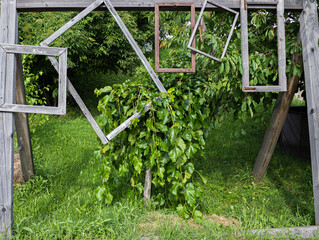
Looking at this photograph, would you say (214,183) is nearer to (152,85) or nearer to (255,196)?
(255,196)

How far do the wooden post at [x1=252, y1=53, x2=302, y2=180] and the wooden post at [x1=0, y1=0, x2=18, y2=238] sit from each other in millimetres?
2763

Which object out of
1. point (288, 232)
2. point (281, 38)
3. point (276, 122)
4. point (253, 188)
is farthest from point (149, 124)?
point (253, 188)

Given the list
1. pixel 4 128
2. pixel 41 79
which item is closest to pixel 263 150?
pixel 4 128

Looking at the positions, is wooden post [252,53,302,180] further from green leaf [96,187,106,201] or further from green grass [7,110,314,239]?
green leaf [96,187,106,201]

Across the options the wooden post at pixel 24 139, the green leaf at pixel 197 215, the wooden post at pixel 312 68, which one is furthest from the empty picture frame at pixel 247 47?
the wooden post at pixel 24 139

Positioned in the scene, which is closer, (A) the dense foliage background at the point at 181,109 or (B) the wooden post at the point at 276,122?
(A) the dense foliage background at the point at 181,109

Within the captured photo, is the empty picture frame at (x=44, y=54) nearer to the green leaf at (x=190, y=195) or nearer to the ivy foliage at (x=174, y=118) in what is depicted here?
the ivy foliage at (x=174, y=118)

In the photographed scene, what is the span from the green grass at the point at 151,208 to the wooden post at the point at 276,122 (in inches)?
8.9

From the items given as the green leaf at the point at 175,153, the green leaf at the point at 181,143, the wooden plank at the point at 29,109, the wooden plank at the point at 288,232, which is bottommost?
the wooden plank at the point at 288,232

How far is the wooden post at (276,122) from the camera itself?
343cm

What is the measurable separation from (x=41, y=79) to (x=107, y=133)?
6.16 metres

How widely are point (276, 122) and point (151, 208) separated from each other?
1.83 metres

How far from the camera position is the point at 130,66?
27.4 feet

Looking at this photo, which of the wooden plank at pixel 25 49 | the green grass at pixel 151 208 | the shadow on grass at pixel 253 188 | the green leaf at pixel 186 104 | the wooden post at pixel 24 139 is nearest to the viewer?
the wooden plank at pixel 25 49
